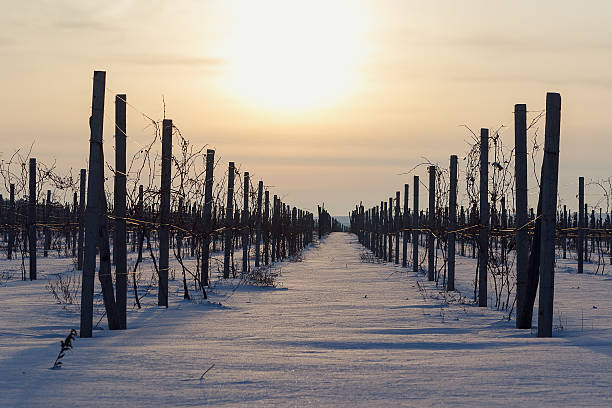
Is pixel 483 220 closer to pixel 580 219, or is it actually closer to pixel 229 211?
pixel 229 211

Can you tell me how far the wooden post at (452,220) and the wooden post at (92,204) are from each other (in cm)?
765

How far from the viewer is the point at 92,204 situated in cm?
676

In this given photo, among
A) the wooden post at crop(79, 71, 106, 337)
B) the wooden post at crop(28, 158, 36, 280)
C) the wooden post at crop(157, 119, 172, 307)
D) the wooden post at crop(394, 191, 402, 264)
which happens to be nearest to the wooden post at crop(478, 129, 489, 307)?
the wooden post at crop(157, 119, 172, 307)

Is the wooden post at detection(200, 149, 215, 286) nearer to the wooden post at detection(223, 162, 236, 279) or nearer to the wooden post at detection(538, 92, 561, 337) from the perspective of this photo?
the wooden post at detection(223, 162, 236, 279)

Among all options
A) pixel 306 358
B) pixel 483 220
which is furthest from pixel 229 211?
pixel 306 358

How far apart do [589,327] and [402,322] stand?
2020 mm

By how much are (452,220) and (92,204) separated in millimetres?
8192

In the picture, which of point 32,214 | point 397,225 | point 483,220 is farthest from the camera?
point 397,225

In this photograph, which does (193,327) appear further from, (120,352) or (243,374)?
(243,374)

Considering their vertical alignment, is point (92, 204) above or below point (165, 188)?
below

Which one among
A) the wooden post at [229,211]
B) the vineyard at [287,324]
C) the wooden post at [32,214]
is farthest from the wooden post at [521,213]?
the wooden post at [32,214]

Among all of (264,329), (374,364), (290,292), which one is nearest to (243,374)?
(374,364)

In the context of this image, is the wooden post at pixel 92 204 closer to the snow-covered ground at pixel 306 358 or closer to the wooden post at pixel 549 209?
the snow-covered ground at pixel 306 358

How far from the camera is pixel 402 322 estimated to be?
8.26 meters
